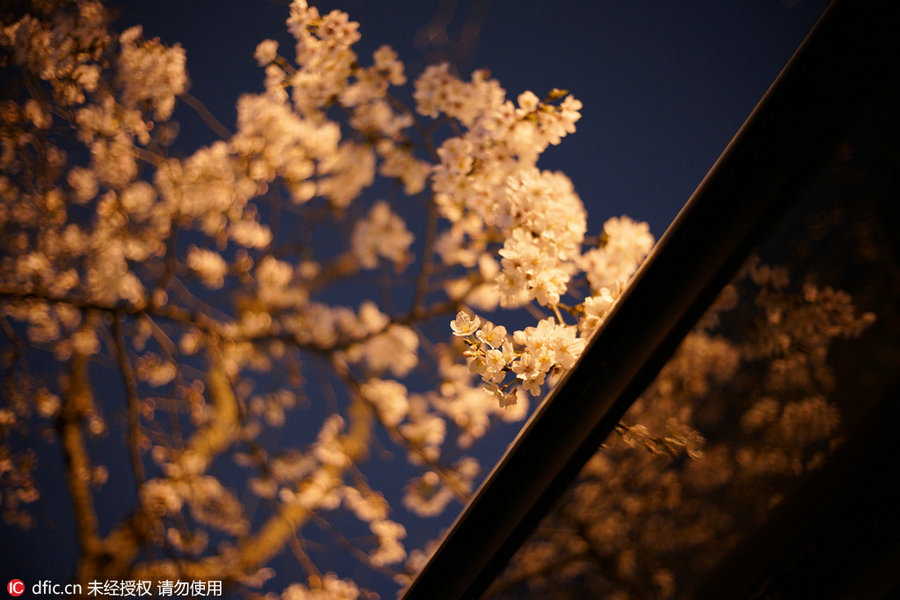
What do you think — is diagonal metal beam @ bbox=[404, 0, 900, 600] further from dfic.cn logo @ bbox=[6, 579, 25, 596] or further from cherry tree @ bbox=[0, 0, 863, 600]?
dfic.cn logo @ bbox=[6, 579, 25, 596]

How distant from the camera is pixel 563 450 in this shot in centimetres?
68

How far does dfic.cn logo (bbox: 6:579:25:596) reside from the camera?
2.69 meters

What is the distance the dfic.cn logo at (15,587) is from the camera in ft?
8.82

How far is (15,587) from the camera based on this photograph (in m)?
2.73

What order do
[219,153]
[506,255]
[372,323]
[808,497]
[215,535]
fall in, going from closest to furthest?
[808,497] → [506,255] → [219,153] → [372,323] → [215,535]

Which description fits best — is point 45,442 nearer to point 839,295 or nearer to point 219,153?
point 219,153

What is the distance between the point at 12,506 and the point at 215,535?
1.38 m

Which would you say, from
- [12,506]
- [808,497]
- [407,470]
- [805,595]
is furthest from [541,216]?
[12,506]

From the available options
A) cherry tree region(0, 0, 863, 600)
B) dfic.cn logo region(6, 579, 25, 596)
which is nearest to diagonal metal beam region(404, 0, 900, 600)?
cherry tree region(0, 0, 863, 600)

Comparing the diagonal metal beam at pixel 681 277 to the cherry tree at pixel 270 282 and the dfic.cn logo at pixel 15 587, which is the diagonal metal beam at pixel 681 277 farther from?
the dfic.cn logo at pixel 15 587

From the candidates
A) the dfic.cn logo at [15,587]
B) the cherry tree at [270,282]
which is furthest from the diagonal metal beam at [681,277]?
the dfic.cn logo at [15,587]

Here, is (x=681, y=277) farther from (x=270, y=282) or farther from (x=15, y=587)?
(x=15, y=587)

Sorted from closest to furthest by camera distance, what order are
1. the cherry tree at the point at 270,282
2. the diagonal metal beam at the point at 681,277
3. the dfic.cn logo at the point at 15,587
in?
1. the diagonal metal beam at the point at 681,277
2. the cherry tree at the point at 270,282
3. the dfic.cn logo at the point at 15,587

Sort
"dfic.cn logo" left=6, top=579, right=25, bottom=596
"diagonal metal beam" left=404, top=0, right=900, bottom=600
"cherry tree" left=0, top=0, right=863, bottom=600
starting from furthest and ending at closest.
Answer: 1. "dfic.cn logo" left=6, top=579, right=25, bottom=596
2. "cherry tree" left=0, top=0, right=863, bottom=600
3. "diagonal metal beam" left=404, top=0, right=900, bottom=600
